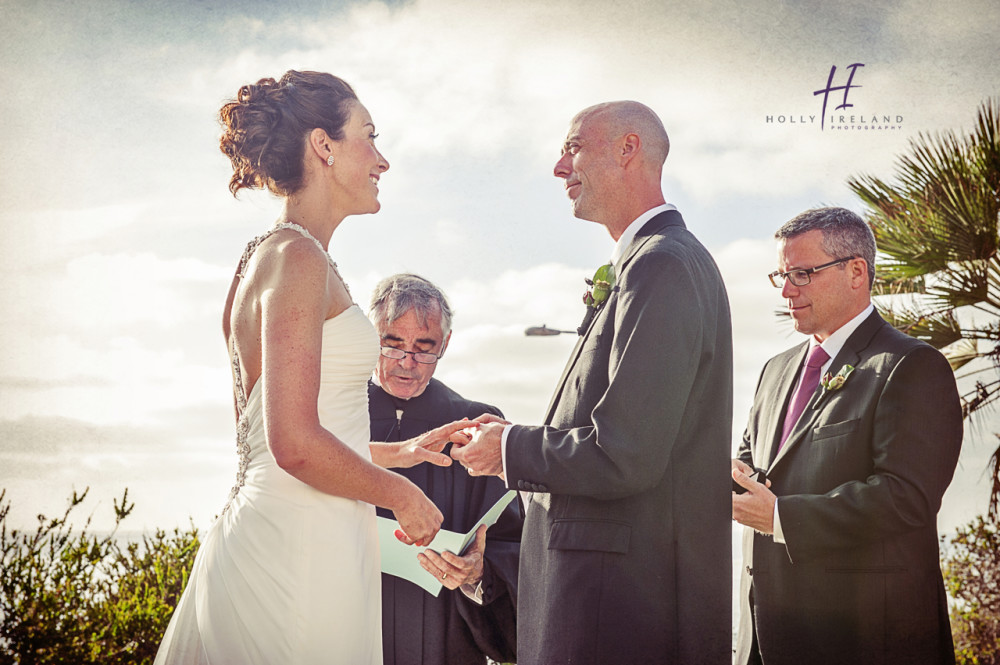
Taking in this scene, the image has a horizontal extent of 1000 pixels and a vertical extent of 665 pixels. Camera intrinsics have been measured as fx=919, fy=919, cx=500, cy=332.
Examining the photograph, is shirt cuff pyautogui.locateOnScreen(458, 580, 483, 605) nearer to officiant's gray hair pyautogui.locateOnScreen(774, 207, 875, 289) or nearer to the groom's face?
the groom's face

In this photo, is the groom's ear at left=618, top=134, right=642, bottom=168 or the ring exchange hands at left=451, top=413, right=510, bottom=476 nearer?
the ring exchange hands at left=451, top=413, right=510, bottom=476

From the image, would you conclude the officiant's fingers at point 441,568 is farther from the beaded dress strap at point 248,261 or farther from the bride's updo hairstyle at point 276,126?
the bride's updo hairstyle at point 276,126

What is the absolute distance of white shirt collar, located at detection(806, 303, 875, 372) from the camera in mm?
3586

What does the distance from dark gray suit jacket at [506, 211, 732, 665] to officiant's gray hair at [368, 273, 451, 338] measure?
1295mm

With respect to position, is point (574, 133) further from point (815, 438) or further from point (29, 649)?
point (29, 649)

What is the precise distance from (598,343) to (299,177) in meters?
0.95

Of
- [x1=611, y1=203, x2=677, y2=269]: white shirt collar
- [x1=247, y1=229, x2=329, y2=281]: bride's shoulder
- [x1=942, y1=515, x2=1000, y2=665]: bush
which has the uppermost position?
[x1=611, y1=203, x2=677, y2=269]: white shirt collar

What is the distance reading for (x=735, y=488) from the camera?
11.6 feet

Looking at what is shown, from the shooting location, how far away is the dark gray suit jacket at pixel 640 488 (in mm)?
2330

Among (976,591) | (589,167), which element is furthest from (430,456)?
(976,591)

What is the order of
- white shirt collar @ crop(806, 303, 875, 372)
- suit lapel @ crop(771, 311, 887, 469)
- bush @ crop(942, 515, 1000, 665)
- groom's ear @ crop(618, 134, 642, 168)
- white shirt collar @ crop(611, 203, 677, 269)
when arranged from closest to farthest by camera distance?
white shirt collar @ crop(611, 203, 677, 269), groom's ear @ crop(618, 134, 642, 168), suit lapel @ crop(771, 311, 887, 469), white shirt collar @ crop(806, 303, 875, 372), bush @ crop(942, 515, 1000, 665)

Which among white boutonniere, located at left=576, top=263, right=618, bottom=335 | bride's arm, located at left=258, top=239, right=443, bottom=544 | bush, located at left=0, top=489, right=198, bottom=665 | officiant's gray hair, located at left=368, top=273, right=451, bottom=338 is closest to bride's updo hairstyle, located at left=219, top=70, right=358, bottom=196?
bride's arm, located at left=258, top=239, right=443, bottom=544

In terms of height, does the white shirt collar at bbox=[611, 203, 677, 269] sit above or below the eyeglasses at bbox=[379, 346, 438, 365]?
above

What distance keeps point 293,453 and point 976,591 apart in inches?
296
